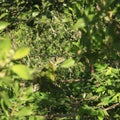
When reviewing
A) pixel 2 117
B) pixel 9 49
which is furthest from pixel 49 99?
pixel 9 49

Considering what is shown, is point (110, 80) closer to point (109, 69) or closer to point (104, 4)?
point (109, 69)

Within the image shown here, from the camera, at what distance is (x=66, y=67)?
157 cm

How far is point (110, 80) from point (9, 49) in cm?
194

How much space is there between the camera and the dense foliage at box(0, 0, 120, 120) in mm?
1294

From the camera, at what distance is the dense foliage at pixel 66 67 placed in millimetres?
1294

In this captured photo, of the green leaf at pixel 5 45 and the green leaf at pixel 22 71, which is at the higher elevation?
the green leaf at pixel 5 45

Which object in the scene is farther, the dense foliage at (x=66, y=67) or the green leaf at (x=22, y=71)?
the dense foliage at (x=66, y=67)

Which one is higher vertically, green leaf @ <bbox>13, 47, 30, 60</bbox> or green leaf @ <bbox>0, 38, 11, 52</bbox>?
green leaf @ <bbox>0, 38, 11, 52</bbox>

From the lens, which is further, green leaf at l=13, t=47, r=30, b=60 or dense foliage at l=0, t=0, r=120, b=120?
dense foliage at l=0, t=0, r=120, b=120

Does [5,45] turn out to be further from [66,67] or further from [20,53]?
[66,67]

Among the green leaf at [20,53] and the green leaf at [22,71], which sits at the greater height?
the green leaf at [20,53]

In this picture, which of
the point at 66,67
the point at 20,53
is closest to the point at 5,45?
the point at 20,53

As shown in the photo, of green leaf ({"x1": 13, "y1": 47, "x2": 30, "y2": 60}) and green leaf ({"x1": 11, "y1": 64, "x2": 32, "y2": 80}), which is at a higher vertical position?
green leaf ({"x1": 13, "y1": 47, "x2": 30, "y2": 60})

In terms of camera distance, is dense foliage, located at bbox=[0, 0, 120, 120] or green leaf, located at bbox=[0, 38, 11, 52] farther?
dense foliage, located at bbox=[0, 0, 120, 120]
